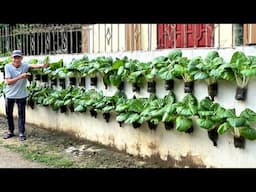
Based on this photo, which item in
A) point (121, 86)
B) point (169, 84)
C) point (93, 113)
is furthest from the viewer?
point (93, 113)

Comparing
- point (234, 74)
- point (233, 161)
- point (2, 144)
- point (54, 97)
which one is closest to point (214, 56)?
point (234, 74)

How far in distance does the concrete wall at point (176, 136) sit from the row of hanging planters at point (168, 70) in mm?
85

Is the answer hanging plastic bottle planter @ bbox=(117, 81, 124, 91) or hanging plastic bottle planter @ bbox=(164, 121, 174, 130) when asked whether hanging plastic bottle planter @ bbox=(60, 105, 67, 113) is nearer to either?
hanging plastic bottle planter @ bbox=(117, 81, 124, 91)

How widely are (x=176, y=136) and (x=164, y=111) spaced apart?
1.12ft

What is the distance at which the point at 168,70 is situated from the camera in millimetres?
4574

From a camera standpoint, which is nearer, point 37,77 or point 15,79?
point 15,79

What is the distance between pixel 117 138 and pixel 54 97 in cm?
161

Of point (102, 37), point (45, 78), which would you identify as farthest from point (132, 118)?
point (45, 78)

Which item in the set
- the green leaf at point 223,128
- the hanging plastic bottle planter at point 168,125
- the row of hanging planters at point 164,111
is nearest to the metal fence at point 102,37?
the row of hanging planters at point 164,111

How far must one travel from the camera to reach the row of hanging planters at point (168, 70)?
12.6 feet

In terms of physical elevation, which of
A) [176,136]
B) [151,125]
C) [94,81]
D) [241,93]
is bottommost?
[176,136]

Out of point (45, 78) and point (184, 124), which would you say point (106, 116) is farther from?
point (45, 78)

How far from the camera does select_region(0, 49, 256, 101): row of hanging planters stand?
12.6 feet

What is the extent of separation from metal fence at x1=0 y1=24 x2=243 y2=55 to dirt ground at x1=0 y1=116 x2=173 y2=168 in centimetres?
152
